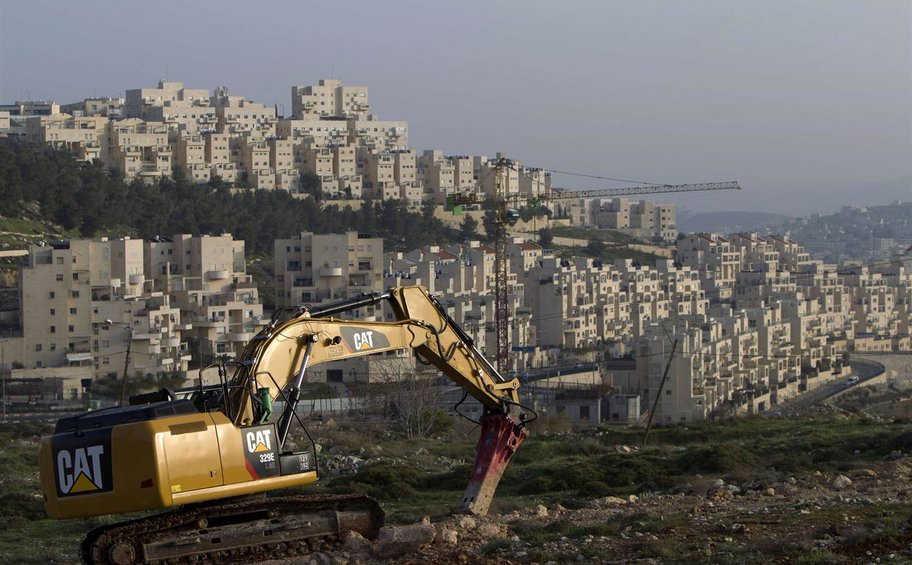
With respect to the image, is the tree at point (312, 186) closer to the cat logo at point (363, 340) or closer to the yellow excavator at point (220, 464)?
the cat logo at point (363, 340)

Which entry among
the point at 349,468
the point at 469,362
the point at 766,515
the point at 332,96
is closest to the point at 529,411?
the point at 469,362

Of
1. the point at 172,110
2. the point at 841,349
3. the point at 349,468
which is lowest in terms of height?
the point at 841,349

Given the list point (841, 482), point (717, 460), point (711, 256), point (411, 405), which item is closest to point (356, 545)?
point (841, 482)

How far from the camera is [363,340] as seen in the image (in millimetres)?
11734

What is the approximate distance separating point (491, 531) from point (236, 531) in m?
2.04

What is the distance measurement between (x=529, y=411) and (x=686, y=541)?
2.52m

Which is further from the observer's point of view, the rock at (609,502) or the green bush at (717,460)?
the green bush at (717,460)

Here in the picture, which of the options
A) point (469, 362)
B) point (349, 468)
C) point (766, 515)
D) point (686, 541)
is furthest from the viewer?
point (349, 468)

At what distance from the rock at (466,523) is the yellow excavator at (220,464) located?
0.62 meters

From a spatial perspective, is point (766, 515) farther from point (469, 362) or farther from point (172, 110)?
point (172, 110)

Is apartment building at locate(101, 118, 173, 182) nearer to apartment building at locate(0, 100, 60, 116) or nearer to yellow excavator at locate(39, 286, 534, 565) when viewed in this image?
apartment building at locate(0, 100, 60, 116)

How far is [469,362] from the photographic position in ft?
41.7

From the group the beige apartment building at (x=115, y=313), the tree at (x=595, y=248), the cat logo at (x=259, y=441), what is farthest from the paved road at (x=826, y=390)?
the cat logo at (x=259, y=441)

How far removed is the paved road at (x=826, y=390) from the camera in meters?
49.5
